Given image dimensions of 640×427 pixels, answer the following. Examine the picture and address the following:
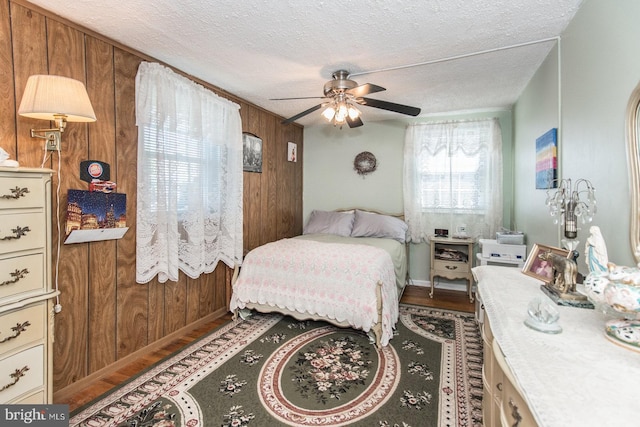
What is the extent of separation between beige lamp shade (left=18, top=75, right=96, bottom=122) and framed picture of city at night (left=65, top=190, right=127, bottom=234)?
1.75 ft

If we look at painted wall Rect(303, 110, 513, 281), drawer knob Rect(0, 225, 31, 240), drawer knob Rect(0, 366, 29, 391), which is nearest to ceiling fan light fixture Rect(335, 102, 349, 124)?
painted wall Rect(303, 110, 513, 281)

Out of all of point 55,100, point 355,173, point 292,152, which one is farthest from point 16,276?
point 355,173

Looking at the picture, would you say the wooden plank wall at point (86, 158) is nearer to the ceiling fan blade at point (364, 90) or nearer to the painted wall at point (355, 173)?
the ceiling fan blade at point (364, 90)

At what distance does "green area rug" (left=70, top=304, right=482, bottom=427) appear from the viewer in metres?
1.84

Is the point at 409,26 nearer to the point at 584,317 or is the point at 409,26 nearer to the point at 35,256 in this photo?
the point at 584,317

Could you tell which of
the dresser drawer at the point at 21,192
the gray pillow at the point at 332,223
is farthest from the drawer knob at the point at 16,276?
the gray pillow at the point at 332,223

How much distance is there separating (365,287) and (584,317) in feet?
5.42

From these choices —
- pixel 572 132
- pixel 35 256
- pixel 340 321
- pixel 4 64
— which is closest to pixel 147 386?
pixel 35 256

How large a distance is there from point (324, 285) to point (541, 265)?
1.67 metres

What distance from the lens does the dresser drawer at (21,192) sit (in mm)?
1405

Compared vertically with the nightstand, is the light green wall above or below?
above

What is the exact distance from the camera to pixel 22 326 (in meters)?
1.48

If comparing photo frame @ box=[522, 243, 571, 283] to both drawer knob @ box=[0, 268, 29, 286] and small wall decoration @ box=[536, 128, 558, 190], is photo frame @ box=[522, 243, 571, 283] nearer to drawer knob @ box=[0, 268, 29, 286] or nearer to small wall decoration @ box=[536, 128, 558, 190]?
small wall decoration @ box=[536, 128, 558, 190]

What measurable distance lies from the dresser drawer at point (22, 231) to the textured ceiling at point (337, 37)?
4.17 ft
